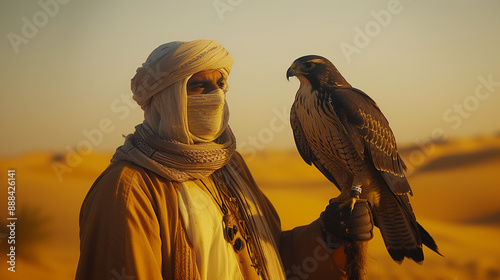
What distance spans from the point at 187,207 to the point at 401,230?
1.27 m

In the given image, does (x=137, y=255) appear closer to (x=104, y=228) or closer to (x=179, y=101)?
(x=104, y=228)

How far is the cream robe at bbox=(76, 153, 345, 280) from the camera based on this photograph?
6.46 ft

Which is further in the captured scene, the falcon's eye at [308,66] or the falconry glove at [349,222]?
the falcon's eye at [308,66]

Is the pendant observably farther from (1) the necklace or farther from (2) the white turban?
(2) the white turban

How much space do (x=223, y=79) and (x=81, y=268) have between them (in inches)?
44.9

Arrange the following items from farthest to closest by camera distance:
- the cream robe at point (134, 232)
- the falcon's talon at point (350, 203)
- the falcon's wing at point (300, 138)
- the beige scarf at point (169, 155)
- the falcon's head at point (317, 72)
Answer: the falcon's wing at point (300, 138), the falcon's head at point (317, 72), the falcon's talon at point (350, 203), the beige scarf at point (169, 155), the cream robe at point (134, 232)

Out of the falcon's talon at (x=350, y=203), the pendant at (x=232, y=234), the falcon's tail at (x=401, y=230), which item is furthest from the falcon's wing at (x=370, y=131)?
the pendant at (x=232, y=234)

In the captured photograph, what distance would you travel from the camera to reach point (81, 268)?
6.51 feet

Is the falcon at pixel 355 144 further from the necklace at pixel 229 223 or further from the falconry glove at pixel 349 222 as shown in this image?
the necklace at pixel 229 223

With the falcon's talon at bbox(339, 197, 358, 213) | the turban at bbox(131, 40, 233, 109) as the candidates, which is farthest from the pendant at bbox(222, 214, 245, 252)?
the turban at bbox(131, 40, 233, 109)

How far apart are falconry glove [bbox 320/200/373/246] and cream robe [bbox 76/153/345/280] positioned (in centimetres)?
47

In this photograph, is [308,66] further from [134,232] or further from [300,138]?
[134,232]

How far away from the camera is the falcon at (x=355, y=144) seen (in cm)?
255

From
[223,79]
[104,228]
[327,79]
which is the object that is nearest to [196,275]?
[104,228]
